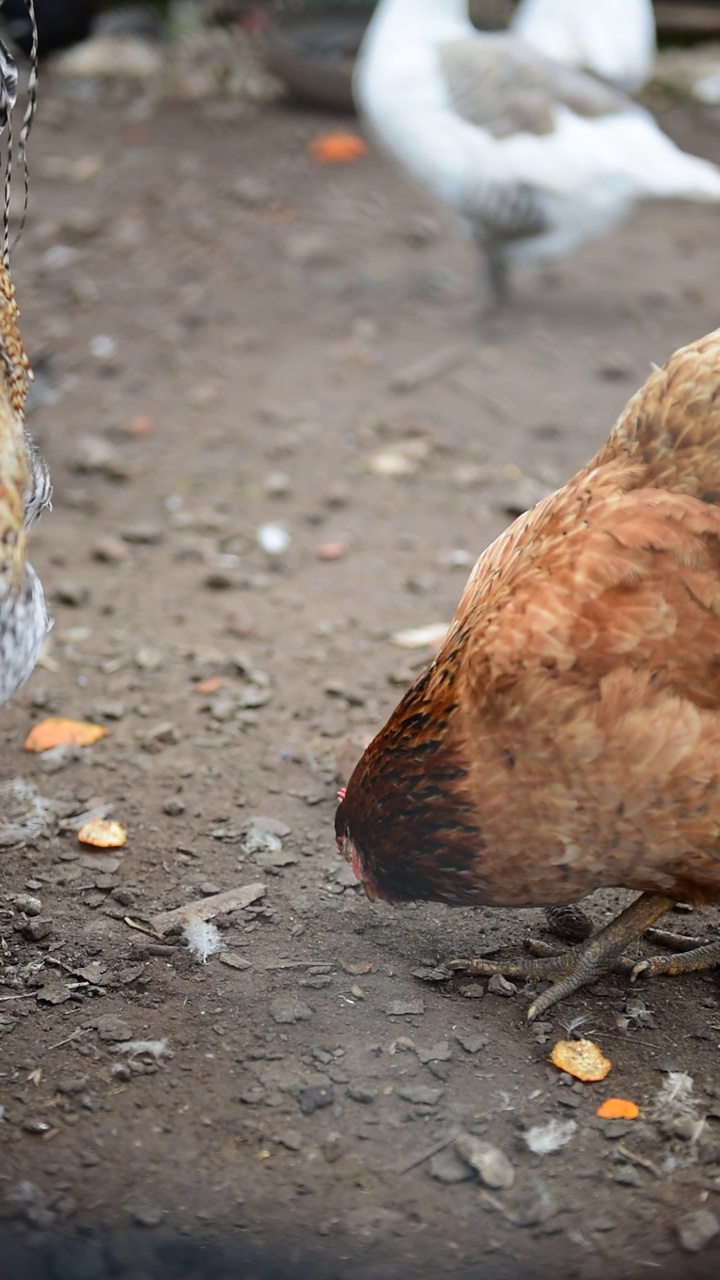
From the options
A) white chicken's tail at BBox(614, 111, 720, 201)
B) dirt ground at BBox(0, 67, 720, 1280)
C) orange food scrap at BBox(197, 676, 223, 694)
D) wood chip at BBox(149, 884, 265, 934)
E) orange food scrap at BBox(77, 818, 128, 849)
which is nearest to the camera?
dirt ground at BBox(0, 67, 720, 1280)

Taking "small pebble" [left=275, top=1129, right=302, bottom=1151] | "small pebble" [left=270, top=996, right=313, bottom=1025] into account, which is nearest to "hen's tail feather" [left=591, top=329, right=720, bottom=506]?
"small pebble" [left=270, top=996, right=313, bottom=1025]

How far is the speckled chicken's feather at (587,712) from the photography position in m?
2.11

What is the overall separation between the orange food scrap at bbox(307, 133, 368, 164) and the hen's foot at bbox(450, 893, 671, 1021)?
18.7 feet

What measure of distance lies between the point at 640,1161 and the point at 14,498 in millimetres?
1575

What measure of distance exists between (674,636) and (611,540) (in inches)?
8.2

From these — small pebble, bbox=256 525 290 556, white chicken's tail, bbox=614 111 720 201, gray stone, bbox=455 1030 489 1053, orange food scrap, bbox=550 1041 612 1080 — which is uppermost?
white chicken's tail, bbox=614 111 720 201

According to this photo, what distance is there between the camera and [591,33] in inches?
229

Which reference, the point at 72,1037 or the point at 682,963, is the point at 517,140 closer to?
the point at 682,963

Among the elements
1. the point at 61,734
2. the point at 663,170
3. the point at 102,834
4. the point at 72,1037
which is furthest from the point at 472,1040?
the point at 663,170

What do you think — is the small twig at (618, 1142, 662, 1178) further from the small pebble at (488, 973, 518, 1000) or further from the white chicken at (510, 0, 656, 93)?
the white chicken at (510, 0, 656, 93)

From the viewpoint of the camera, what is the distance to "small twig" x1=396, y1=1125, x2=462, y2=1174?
2076 mm

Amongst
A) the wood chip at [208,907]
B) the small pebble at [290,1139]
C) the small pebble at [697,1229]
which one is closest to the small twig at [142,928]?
the wood chip at [208,907]

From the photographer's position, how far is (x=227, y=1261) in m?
1.83

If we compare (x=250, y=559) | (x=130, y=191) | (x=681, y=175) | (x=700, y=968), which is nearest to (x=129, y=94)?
(x=130, y=191)
